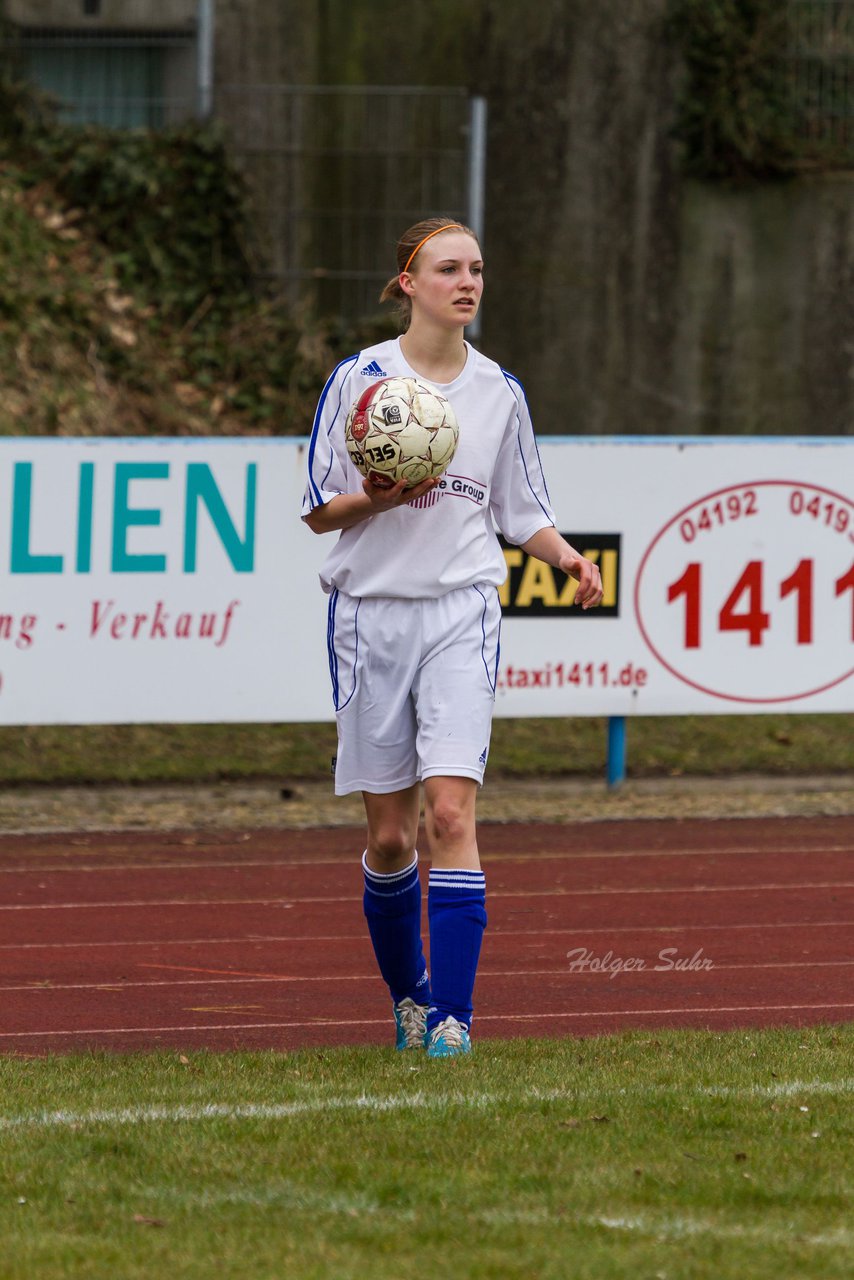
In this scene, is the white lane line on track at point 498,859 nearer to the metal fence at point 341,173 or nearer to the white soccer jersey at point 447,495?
the white soccer jersey at point 447,495

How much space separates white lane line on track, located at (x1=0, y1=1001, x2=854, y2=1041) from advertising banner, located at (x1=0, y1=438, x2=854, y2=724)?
14.4 feet

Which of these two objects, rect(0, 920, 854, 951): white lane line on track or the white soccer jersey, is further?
rect(0, 920, 854, 951): white lane line on track

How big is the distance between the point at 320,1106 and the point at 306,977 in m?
2.29

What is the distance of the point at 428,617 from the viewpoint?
5355mm

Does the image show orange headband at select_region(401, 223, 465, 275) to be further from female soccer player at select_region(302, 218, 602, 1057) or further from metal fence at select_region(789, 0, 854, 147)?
metal fence at select_region(789, 0, 854, 147)

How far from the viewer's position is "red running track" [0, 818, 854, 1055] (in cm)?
646

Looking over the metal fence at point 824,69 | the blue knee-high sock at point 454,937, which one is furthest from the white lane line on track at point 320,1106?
the metal fence at point 824,69

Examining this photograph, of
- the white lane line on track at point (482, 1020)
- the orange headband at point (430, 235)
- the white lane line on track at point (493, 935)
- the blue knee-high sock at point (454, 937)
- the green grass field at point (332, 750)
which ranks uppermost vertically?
the orange headband at point (430, 235)

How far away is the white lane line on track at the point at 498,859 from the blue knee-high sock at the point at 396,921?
3435 millimetres

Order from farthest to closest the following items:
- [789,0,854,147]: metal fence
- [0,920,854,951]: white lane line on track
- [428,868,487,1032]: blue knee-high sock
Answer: [789,0,854,147]: metal fence → [0,920,854,951]: white lane line on track → [428,868,487,1032]: blue knee-high sock

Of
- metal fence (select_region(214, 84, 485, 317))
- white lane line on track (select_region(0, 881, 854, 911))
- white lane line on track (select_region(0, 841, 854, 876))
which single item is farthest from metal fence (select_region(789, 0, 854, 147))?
white lane line on track (select_region(0, 881, 854, 911))

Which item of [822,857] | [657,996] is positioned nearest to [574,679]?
[822,857]

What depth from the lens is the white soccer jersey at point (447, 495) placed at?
538cm

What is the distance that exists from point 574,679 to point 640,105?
9.81 metres
